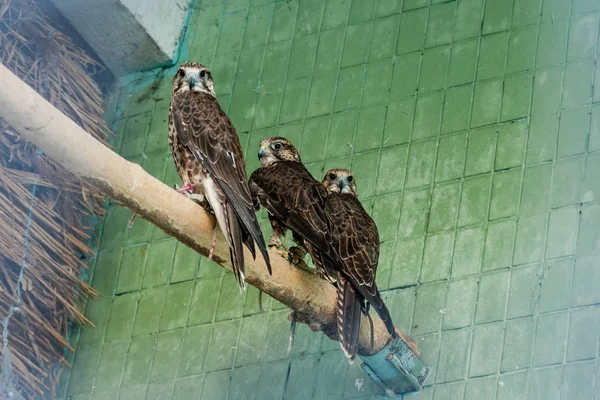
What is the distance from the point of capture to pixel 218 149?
3.93 m

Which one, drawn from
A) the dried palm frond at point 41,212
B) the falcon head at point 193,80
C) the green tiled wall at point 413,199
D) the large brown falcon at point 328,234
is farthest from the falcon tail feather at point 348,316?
the dried palm frond at point 41,212

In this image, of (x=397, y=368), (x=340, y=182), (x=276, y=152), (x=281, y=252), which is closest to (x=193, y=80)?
(x=276, y=152)

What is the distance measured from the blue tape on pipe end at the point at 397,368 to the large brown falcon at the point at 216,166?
66 centimetres

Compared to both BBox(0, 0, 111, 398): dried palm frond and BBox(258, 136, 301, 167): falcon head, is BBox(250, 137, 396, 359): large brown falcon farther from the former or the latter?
BBox(0, 0, 111, 398): dried palm frond

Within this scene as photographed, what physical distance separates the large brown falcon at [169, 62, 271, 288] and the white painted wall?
4.57 ft

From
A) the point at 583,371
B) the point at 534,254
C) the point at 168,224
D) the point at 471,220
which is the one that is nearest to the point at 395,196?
the point at 471,220

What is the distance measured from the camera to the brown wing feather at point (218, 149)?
370 cm

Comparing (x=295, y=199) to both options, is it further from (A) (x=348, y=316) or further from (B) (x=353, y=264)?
(A) (x=348, y=316)

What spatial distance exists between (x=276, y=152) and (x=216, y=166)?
62cm

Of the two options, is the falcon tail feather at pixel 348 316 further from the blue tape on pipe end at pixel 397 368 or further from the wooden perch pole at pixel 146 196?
the blue tape on pipe end at pixel 397 368

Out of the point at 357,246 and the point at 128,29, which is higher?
the point at 128,29

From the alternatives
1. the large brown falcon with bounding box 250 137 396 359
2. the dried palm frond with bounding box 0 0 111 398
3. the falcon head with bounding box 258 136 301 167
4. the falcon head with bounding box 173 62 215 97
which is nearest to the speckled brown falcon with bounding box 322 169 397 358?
the large brown falcon with bounding box 250 137 396 359

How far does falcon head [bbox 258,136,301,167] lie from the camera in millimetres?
4453

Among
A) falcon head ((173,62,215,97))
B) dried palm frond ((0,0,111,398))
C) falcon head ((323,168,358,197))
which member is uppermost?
dried palm frond ((0,0,111,398))
